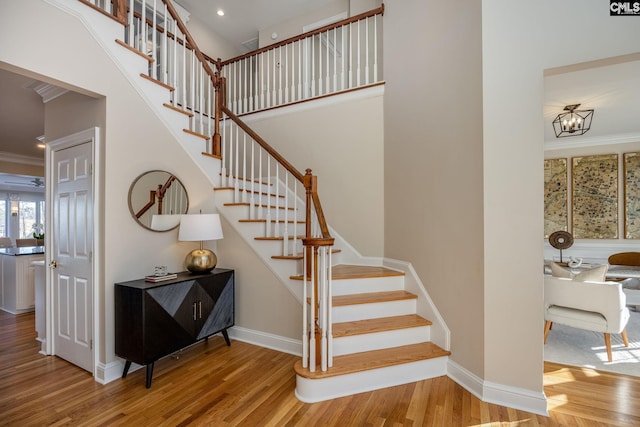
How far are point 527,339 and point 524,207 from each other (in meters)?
0.95

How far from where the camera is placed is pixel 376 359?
2328mm

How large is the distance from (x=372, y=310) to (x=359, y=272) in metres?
0.56

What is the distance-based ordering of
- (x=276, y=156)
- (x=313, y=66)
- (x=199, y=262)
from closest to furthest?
1. (x=199, y=262)
2. (x=276, y=156)
3. (x=313, y=66)

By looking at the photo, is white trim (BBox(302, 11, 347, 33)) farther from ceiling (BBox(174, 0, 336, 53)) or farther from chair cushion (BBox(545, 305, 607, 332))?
chair cushion (BBox(545, 305, 607, 332))

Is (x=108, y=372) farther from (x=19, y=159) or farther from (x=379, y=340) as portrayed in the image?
(x=19, y=159)

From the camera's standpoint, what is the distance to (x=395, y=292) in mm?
3055

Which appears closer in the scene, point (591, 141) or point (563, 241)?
point (563, 241)

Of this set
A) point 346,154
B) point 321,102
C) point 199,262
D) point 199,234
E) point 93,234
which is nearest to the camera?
point 93,234

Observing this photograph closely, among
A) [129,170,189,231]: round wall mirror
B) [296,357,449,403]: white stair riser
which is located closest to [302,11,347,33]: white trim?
[129,170,189,231]: round wall mirror

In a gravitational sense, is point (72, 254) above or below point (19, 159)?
below

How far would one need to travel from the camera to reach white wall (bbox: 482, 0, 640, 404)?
2021mm

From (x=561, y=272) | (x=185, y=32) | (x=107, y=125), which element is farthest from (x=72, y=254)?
(x=561, y=272)

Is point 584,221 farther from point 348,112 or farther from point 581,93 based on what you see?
point 348,112

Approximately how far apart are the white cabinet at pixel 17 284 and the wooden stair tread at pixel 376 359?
474 cm
